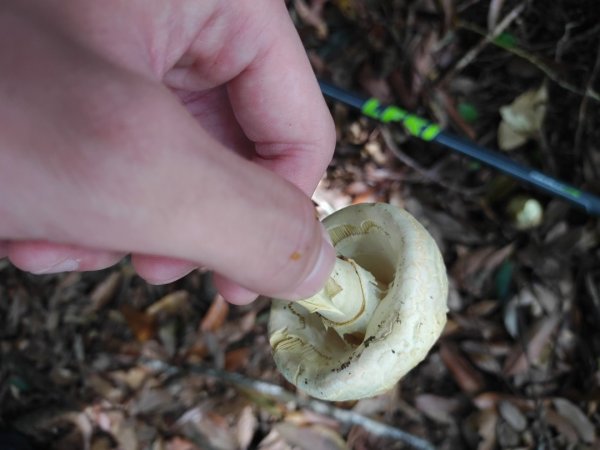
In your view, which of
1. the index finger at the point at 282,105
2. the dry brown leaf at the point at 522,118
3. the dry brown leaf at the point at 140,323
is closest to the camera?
the index finger at the point at 282,105

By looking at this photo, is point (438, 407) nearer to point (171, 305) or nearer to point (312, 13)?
point (171, 305)

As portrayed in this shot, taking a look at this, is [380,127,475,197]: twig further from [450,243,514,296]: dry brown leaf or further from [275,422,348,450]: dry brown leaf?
[275,422,348,450]: dry brown leaf

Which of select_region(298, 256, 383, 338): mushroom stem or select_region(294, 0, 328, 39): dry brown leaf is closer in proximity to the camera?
select_region(298, 256, 383, 338): mushroom stem

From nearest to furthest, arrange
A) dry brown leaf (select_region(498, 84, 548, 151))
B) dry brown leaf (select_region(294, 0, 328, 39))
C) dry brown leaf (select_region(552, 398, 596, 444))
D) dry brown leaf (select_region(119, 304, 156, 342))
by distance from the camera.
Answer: dry brown leaf (select_region(552, 398, 596, 444))
dry brown leaf (select_region(498, 84, 548, 151))
dry brown leaf (select_region(119, 304, 156, 342))
dry brown leaf (select_region(294, 0, 328, 39))

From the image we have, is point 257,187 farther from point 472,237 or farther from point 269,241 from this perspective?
point 472,237

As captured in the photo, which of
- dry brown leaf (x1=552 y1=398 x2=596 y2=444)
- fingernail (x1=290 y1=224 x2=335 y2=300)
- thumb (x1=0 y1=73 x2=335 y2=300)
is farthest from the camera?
dry brown leaf (x1=552 y1=398 x2=596 y2=444)

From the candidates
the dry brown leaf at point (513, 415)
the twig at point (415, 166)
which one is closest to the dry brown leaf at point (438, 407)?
the dry brown leaf at point (513, 415)

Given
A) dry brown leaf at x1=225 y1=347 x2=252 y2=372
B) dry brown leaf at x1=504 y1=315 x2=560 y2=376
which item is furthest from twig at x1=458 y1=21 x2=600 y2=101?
dry brown leaf at x1=225 y1=347 x2=252 y2=372

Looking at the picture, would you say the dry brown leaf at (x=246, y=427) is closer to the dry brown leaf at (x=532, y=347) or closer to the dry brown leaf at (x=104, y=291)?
the dry brown leaf at (x=104, y=291)
